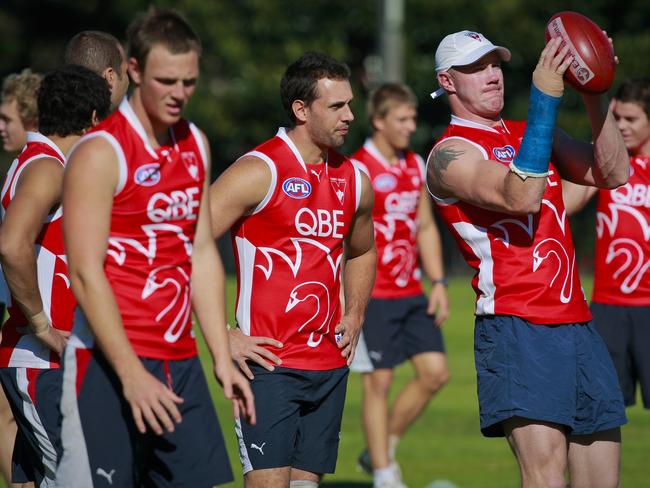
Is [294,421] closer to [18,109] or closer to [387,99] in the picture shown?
[18,109]

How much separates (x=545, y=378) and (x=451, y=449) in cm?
475

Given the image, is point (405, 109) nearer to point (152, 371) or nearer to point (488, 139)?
point (488, 139)

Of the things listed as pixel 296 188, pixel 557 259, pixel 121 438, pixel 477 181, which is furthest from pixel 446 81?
pixel 121 438

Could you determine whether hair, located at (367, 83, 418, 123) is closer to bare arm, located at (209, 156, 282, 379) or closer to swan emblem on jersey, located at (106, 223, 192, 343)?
bare arm, located at (209, 156, 282, 379)

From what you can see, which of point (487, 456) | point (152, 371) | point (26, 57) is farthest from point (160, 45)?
point (26, 57)

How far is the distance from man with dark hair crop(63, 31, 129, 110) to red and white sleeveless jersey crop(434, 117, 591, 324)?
197 centimetres

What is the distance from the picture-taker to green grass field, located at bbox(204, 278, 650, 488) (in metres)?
9.16

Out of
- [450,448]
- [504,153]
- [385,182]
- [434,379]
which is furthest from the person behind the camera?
[450,448]

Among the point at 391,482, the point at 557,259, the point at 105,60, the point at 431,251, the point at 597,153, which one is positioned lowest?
the point at 391,482

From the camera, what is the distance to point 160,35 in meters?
4.59

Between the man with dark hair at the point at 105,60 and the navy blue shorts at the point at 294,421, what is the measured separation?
1828 millimetres

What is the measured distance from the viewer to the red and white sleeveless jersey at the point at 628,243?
321 inches

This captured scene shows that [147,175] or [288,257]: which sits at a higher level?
[147,175]

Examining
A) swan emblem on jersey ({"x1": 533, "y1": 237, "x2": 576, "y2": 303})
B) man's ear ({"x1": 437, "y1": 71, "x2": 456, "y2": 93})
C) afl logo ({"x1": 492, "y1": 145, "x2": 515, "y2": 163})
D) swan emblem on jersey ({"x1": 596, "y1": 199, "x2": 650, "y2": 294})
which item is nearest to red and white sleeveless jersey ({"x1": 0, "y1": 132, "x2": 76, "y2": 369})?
man's ear ({"x1": 437, "y1": 71, "x2": 456, "y2": 93})
